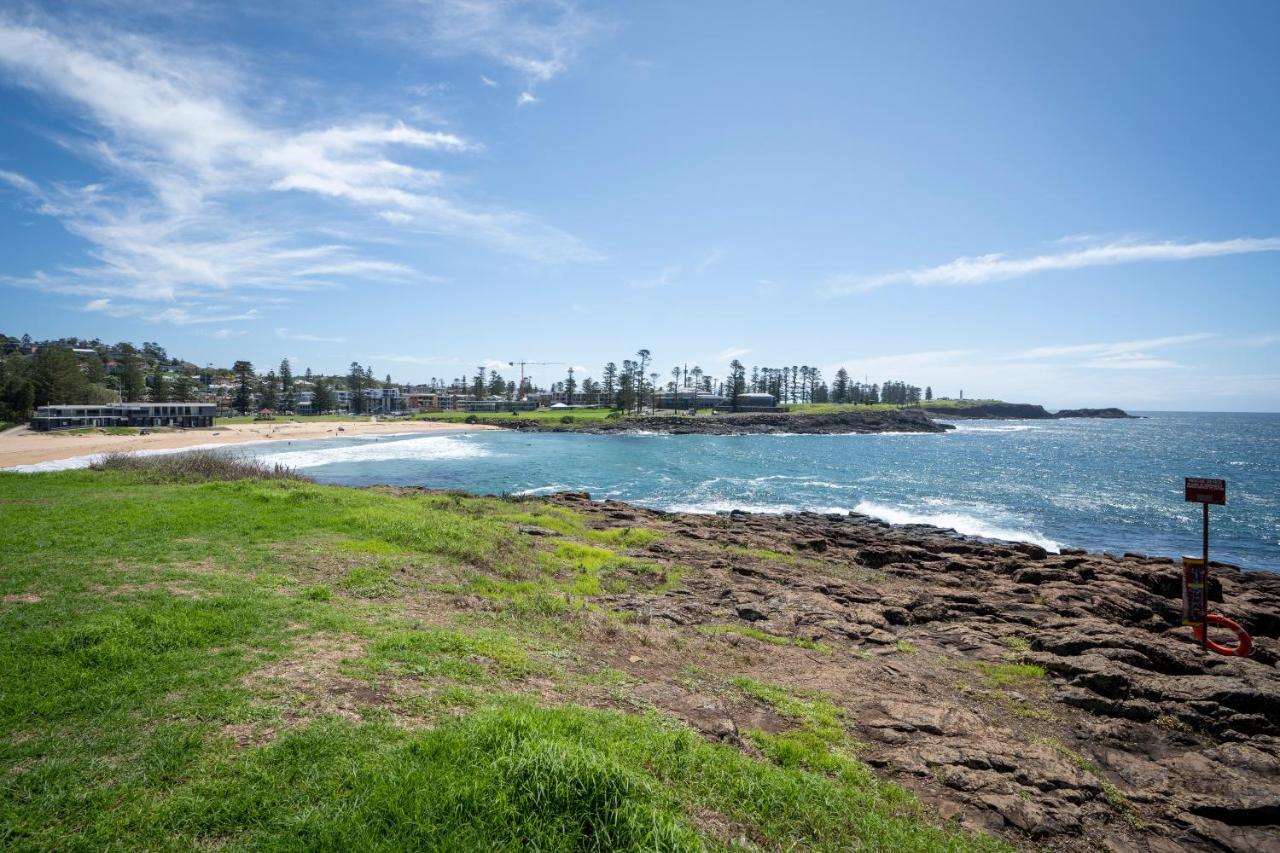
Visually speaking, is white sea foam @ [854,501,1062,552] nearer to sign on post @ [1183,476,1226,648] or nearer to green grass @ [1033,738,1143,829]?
sign on post @ [1183,476,1226,648]

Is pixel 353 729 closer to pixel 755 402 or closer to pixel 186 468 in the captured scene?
pixel 186 468

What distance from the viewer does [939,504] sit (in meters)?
42.7

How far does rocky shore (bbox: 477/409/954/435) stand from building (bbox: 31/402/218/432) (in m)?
54.0

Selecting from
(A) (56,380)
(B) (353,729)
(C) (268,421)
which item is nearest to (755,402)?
(C) (268,421)

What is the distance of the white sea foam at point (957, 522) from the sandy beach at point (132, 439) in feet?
210

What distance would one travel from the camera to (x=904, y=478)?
55.6m

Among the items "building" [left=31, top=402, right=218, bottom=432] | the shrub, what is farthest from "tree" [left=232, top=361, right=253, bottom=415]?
the shrub

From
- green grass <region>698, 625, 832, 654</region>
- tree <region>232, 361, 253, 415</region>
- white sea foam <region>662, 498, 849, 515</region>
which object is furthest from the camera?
tree <region>232, 361, 253, 415</region>

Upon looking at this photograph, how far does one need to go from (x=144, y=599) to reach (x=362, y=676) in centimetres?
559

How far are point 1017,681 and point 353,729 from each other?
500 inches

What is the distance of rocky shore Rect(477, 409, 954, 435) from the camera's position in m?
118

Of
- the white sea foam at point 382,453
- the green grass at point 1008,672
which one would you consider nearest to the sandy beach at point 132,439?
the white sea foam at point 382,453

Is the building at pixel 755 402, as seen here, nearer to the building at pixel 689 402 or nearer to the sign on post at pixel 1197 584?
the building at pixel 689 402

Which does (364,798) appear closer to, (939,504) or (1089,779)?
(1089,779)
